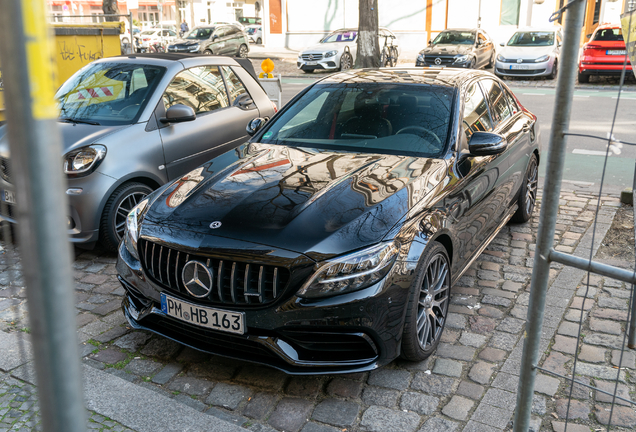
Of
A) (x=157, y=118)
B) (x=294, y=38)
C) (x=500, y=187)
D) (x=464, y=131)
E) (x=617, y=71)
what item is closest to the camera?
(x=464, y=131)

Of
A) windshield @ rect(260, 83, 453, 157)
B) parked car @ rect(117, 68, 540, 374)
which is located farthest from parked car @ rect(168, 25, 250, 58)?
parked car @ rect(117, 68, 540, 374)

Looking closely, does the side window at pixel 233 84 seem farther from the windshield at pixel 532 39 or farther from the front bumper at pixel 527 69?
the windshield at pixel 532 39

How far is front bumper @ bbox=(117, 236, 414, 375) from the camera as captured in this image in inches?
115

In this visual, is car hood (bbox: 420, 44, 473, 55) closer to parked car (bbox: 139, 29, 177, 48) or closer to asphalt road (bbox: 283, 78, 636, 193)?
asphalt road (bbox: 283, 78, 636, 193)

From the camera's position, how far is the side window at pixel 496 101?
504cm

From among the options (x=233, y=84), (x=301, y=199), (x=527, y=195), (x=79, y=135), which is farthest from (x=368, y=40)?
(x=301, y=199)

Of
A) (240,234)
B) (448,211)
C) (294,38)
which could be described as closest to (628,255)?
(448,211)

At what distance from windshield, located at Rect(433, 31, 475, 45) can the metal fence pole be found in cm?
2196

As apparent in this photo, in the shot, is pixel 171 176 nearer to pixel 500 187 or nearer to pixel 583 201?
pixel 500 187

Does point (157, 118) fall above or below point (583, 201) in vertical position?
above

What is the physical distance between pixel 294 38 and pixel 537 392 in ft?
110

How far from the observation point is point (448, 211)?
11.8 ft

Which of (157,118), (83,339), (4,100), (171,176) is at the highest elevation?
(4,100)

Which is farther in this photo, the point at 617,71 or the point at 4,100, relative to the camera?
the point at 617,71
